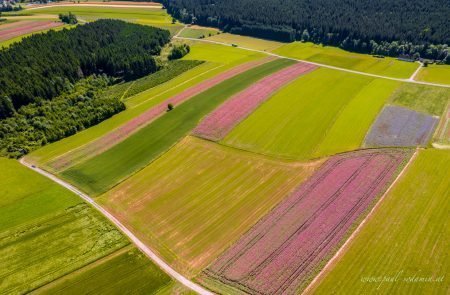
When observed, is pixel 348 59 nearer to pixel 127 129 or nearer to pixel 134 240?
pixel 127 129

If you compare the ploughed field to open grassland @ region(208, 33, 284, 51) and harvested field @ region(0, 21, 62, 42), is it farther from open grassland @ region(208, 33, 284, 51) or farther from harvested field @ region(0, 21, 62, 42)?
harvested field @ region(0, 21, 62, 42)

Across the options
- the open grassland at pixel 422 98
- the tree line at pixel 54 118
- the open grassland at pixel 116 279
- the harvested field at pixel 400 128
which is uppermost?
the open grassland at pixel 422 98

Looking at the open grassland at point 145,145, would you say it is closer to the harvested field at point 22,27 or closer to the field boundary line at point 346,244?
the field boundary line at point 346,244

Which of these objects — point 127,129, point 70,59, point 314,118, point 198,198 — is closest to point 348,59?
point 314,118

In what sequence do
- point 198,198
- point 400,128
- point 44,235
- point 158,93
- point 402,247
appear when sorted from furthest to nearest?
point 158,93 < point 400,128 < point 198,198 < point 44,235 < point 402,247

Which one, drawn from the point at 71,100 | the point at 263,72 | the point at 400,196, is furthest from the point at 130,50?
the point at 400,196

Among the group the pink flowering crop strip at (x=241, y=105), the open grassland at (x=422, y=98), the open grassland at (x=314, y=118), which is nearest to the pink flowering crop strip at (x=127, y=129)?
the pink flowering crop strip at (x=241, y=105)
